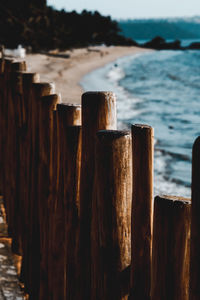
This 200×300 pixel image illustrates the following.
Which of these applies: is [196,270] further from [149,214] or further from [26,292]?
[26,292]

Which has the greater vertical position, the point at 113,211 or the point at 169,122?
the point at 113,211

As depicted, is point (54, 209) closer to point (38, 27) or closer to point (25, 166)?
point (25, 166)

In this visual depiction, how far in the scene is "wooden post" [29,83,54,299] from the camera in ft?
6.57

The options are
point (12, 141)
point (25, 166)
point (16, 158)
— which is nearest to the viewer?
point (25, 166)

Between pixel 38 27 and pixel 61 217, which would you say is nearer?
pixel 61 217

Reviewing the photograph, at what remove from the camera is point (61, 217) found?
1.63 m

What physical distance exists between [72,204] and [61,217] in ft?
0.34

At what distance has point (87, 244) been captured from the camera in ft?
4.80

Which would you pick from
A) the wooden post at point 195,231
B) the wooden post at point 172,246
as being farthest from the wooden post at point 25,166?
the wooden post at point 195,231

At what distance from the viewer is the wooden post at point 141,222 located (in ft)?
4.06

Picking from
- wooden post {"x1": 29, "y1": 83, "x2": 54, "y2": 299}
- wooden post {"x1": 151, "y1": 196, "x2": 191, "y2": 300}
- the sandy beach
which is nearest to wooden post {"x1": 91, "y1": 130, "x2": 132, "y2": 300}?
wooden post {"x1": 151, "y1": 196, "x2": 191, "y2": 300}

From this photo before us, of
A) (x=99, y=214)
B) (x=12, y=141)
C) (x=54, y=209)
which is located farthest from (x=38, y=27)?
(x=99, y=214)

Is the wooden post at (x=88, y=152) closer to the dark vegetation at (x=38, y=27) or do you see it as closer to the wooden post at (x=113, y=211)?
the wooden post at (x=113, y=211)

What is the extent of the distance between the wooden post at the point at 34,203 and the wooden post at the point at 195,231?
3.63 feet
